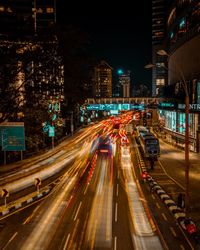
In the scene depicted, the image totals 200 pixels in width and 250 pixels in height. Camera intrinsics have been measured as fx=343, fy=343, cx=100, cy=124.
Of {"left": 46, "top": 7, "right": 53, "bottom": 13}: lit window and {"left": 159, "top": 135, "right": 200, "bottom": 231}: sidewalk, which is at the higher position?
{"left": 46, "top": 7, "right": 53, "bottom": 13}: lit window

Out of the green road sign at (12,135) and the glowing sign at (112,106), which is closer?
the green road sign at (12,135)

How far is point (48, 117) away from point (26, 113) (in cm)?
535

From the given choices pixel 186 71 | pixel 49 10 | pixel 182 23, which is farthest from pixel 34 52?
pixel 49 10

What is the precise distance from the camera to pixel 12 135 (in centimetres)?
3975

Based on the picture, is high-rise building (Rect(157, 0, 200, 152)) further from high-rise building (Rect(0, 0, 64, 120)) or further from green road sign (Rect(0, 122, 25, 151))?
green road sign (Rect(0, 122, 25, 151))

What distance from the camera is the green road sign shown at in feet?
130

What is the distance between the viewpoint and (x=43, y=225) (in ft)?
68.8

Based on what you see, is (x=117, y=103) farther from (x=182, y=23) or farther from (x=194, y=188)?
(x=194, y=188)

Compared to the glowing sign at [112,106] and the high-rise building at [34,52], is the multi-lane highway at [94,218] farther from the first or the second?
the glowing sign at [112,106]

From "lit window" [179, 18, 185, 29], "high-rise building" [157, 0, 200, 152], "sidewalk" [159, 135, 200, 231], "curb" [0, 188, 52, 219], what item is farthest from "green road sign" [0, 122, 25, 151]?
"lit window" [179, 18, 185, 29]

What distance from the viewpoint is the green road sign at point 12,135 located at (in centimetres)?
3955

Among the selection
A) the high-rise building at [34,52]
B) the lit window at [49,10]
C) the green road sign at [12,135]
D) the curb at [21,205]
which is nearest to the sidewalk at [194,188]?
the curb at [21,205]

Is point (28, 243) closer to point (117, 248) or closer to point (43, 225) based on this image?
point (43, 225)

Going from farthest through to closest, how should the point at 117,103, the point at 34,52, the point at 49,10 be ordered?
the point at 49,10 < the point at 117,103 < the point at 34,52
